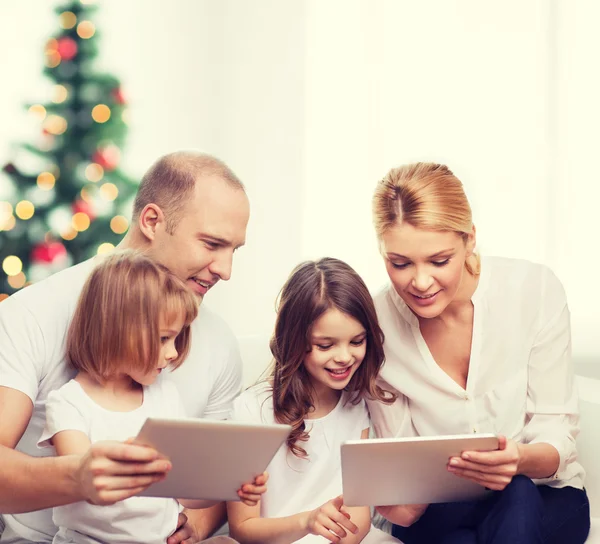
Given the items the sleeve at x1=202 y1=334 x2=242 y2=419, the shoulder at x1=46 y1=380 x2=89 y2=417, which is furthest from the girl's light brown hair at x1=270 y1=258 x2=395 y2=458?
the shoulder at x1=46 y1=380 x2=89 y2=417

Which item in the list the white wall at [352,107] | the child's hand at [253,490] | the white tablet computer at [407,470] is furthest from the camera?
the white wall at [352,107]

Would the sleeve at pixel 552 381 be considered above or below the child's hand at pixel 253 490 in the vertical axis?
above

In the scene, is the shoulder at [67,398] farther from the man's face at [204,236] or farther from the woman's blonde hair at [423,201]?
the woman's blonde hair at [423,201]

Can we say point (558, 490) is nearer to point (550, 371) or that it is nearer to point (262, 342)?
point (550, 371)

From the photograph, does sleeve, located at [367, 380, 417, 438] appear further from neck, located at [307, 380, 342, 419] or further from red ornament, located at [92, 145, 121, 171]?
red ornament, located at [92, 145, 121, 171]

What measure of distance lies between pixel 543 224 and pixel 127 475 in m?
3.07

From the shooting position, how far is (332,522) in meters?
1.90

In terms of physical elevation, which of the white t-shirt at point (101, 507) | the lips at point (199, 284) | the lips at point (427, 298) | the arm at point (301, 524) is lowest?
the arm at point (301, 524)

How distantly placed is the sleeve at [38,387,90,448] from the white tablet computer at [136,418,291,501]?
0.76 feet

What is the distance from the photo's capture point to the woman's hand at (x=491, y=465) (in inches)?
68.6

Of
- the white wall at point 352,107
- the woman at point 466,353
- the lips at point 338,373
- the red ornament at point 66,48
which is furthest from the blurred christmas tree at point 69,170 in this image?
the lips at point 338,373

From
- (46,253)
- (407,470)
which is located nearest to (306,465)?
(407,470)

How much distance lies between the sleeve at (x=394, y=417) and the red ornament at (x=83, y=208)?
2432 millimetres

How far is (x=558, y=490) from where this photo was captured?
2.07 m
